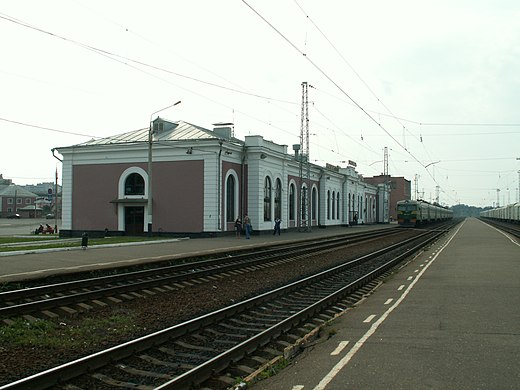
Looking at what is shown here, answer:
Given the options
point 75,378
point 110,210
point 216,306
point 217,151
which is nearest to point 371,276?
point 216,306

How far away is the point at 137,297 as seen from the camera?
1249 cm

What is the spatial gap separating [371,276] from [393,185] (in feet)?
380

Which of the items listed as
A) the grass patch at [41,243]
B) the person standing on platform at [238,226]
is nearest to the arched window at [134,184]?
the person standing on platform at [238,226]

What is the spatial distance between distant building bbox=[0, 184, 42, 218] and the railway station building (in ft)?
231

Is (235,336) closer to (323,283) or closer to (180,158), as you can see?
(323,283)

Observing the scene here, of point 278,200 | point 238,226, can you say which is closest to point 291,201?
point 278,200

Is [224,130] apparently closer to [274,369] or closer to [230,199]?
[230,199]

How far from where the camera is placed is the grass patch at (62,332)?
8.06 meters

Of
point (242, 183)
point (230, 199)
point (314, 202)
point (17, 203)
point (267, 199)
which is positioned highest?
point (17, 203)

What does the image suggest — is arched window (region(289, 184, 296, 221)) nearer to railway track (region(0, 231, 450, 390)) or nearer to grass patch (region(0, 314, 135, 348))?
railway track (region(0, 231, 450, 390))

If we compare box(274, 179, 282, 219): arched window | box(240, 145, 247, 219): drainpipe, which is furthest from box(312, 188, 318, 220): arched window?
box(240, 145, 247, 219): drainpipe

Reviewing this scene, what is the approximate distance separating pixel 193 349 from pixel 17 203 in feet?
393

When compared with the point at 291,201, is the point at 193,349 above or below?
below

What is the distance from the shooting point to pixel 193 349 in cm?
784
